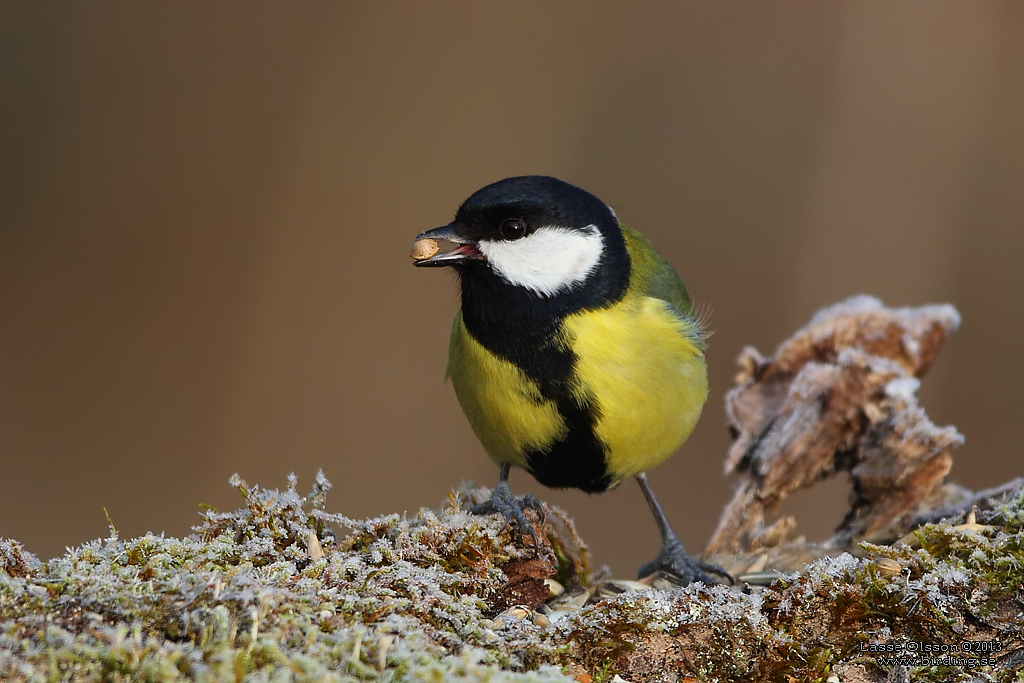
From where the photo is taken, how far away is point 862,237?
3832 millimetres

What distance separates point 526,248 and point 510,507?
57 centimetres

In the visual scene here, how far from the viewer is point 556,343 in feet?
5.75

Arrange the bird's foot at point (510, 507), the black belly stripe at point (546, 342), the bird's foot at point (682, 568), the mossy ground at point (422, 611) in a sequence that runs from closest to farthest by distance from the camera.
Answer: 1. the mossy ground at point (422, 611)
2. the bird's foot at point (510, 507)
3. the black belly stripe at point (546, 342)
4. the bird's foot at point (682, 568)

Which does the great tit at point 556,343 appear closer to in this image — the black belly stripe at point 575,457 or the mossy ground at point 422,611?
the black belly stripe at point 575,457

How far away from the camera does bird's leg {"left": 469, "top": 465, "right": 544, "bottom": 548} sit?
57.6 inches

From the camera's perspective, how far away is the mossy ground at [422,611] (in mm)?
905

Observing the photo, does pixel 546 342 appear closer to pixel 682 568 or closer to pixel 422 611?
pixel 682 568

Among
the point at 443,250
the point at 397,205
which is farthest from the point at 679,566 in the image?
the point at 397,205

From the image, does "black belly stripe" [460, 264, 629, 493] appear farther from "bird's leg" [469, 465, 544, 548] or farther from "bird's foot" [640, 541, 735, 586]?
"bird's foot" [640, 541, 735, 586]

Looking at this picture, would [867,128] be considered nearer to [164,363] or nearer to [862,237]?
[862,237]

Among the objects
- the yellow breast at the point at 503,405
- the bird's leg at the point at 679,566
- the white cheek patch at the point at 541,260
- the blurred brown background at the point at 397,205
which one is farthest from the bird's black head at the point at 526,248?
the blurred brown background at the point at 397,205

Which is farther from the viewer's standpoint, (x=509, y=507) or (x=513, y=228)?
(x=513, y=228)

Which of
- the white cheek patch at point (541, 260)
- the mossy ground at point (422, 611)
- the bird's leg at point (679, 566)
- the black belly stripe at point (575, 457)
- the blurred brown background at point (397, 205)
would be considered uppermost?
the blurred brown background at point (397, 205)

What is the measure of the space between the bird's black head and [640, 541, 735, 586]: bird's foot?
0.65 m
